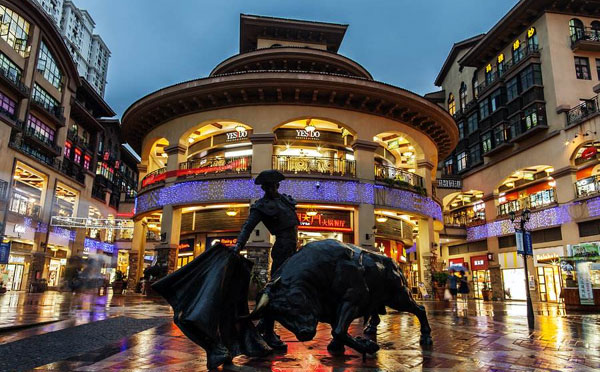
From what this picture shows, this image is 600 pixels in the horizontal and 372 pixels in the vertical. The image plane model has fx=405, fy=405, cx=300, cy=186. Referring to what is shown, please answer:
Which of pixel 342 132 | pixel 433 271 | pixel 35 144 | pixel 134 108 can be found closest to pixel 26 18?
pixel 35 144

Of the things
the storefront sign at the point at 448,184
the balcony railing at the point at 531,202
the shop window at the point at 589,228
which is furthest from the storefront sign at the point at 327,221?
the storefront sign at the point at 448,184

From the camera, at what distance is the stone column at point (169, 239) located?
21.6 meters

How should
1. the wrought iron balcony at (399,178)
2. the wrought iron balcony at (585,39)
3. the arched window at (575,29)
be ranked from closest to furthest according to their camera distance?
the wrought iron balcony at (399,178) → the wrought iron balcony at (585,39) → the arched window at (575,29)

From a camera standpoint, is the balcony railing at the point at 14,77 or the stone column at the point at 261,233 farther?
the balcony railing at the point at 14,77

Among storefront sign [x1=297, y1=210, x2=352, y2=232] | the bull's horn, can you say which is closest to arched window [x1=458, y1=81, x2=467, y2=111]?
storefront sign [x1=297, y1=210, x2=352, y2=232]

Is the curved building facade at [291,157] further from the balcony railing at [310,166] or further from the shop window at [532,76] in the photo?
the shop window at [532,76]

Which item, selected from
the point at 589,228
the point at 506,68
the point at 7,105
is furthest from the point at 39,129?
the point at 589,228

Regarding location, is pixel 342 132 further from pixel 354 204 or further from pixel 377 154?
pixel 354 204

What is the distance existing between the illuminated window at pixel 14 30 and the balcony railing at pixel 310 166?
2789 cm

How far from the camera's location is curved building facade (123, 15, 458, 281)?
2138cm

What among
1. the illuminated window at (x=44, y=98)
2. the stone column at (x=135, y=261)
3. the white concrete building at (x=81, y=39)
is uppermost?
the white concrete building at (x=81, y=39)

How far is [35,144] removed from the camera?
38.5 m

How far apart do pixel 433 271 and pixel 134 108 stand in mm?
20139

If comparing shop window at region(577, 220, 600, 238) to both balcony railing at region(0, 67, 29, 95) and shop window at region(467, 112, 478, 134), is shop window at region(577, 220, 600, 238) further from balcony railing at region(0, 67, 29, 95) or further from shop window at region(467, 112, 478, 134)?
balcony railing at region(0, 67, 29, 95)
